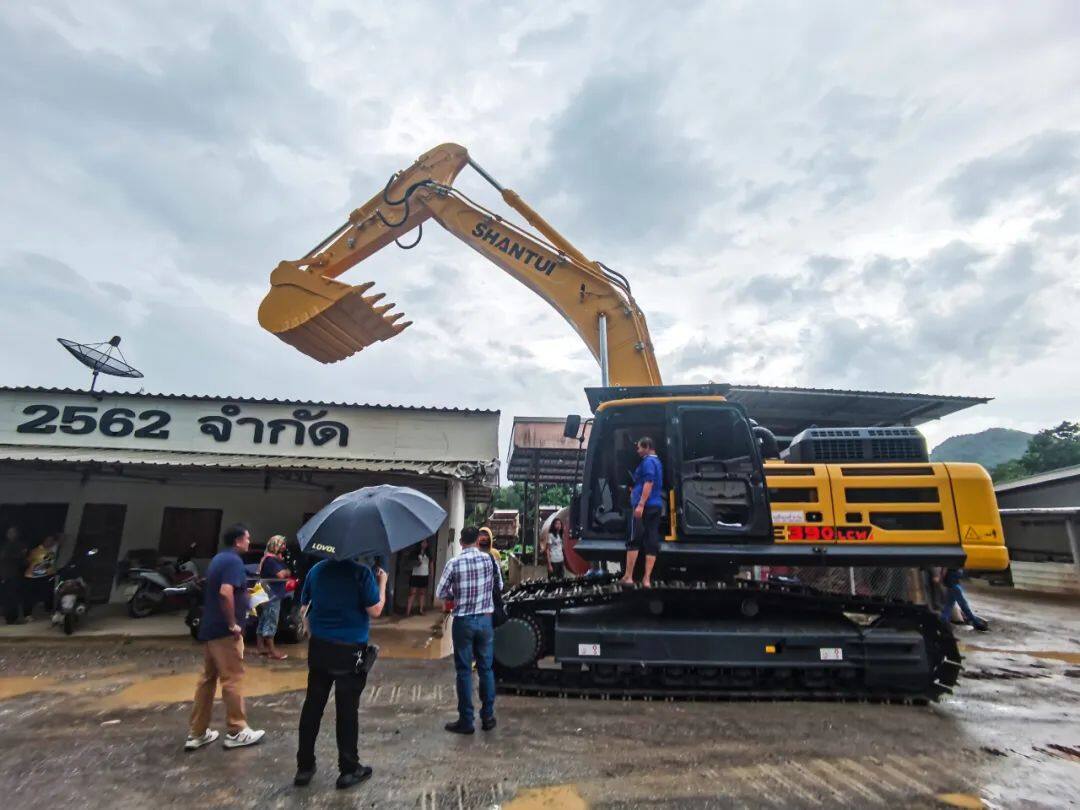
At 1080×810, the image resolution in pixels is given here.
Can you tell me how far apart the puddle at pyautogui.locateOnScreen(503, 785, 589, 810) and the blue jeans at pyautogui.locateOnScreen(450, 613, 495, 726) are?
1.08 meters

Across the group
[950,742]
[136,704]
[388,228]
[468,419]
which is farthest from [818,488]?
[468,419]

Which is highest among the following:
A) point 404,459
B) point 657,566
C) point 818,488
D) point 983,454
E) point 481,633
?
point 983,454

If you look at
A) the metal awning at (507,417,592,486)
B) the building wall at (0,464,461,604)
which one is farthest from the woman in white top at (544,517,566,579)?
the building wall at (0,464,461,604)

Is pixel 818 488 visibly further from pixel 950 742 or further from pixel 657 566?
pixel 950 742

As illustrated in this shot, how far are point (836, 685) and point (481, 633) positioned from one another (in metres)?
3.58

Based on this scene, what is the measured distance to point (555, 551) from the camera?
40.5 feet

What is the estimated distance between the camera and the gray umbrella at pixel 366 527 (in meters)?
3.44

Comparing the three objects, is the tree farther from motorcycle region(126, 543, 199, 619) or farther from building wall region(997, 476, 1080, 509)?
motorcycle region(126, 543, 199, 619)

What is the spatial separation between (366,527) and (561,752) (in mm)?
2251

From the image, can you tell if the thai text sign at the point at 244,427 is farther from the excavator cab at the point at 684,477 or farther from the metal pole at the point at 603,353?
the excavator cab at the point at 684,477

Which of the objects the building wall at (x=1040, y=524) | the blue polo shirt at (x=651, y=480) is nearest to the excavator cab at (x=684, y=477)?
the blue polo shirt at (x=651, y=480)

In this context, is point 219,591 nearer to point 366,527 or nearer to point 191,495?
point 366,527

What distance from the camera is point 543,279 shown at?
845cm

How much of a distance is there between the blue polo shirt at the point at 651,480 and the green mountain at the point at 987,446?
449ft
